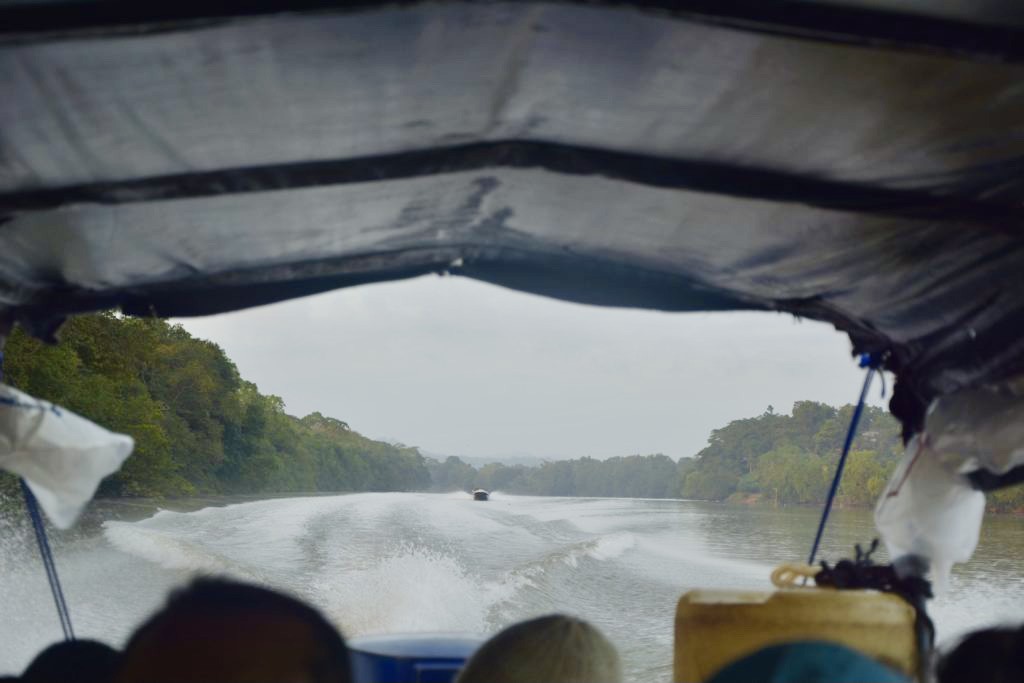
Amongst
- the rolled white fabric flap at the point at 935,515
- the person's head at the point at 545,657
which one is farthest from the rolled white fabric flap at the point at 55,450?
the rolled white fabric flap at the point at 935,515

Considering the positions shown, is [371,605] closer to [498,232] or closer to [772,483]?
[498,232]

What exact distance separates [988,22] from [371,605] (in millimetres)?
12704

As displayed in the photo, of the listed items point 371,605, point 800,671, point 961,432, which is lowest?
point 371,605

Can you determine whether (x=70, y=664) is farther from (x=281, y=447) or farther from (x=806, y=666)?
(x=281, y=447)

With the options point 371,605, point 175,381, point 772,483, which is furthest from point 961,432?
point 772,483

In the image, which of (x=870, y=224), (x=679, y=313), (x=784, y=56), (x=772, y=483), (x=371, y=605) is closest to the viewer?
(x=784, y=56)

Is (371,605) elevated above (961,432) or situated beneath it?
situated beneath

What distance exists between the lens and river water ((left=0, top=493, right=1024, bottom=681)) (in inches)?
504

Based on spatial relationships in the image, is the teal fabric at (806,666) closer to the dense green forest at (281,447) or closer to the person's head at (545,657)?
the person's head at (545,657)

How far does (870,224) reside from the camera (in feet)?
5.84

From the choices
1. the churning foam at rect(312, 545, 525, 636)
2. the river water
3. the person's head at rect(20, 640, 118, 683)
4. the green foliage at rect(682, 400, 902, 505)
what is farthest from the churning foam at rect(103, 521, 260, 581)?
the green foliage at rect(682, 400, 902, 505)

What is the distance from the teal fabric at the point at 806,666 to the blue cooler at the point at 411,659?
4.10ft

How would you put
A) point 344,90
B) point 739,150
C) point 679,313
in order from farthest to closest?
point 679,313, point 739,150, point 344,90

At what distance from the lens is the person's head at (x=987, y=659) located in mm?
908
